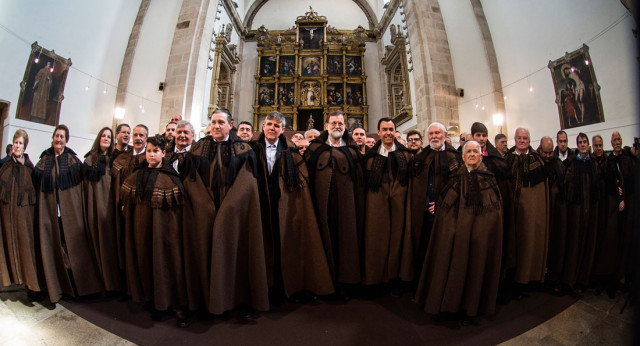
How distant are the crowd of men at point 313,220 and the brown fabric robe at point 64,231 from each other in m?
0.01

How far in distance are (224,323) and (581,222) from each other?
158 inches

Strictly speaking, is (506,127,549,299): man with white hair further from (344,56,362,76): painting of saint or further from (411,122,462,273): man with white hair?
(344,56,362,76): painting of saint

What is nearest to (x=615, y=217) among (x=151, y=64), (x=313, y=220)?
(x=313, y=220)

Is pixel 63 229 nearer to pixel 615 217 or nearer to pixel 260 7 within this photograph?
pixel 615 217

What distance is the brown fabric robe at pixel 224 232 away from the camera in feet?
6.77

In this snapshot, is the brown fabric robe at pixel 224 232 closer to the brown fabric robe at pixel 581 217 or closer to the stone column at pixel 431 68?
the brown fabric robe at pixel 581 217

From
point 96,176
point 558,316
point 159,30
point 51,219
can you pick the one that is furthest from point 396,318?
point 159,30

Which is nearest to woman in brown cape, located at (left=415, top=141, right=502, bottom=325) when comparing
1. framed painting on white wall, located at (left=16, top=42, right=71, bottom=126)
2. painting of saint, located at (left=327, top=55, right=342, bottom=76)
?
framed painting on white wall, located at (left=16, top=42, right=71, bottom=126)

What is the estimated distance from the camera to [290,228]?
2.43 metres

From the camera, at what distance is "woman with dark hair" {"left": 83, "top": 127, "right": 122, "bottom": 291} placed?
2.61 meters

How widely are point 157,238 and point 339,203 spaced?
168cm

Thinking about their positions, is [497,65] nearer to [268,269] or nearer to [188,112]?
[268,269]

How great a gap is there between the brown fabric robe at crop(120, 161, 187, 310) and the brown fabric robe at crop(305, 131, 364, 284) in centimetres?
130

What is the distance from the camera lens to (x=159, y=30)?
882cm
